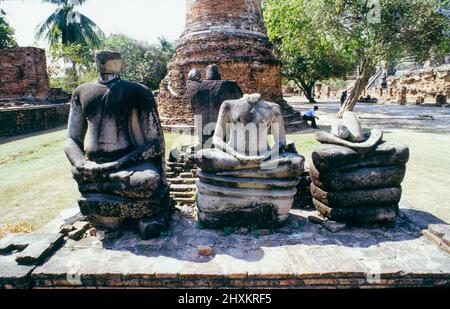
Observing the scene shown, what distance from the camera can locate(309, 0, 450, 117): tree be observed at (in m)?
10.0

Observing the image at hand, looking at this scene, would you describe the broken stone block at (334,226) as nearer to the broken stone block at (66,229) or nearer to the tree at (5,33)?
the broken stone block at (66,229)

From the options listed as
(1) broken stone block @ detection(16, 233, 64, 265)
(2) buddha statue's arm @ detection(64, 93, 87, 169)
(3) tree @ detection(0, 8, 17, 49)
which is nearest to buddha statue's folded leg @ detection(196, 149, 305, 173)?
(2) buddha statue's arm @ detection(64, 93, 87, 169)

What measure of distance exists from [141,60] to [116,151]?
28.6m

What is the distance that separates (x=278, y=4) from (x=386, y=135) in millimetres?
7158

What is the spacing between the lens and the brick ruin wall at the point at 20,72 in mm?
14430

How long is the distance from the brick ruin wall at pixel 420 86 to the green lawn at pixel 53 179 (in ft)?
50.0

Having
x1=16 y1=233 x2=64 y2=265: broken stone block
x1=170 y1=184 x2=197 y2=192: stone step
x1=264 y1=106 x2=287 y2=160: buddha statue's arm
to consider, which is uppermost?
x1=264 y1=106 x2=287 y2=160: buddha statue's arm

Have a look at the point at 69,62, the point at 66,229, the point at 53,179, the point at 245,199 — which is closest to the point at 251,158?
the point at 245,199

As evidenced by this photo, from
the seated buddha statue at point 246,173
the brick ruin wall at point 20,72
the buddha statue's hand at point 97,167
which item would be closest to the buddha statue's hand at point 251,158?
the seated buddha statue at point 246,173

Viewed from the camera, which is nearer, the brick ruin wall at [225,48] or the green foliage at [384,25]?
the brick ruin wall at [225,48]

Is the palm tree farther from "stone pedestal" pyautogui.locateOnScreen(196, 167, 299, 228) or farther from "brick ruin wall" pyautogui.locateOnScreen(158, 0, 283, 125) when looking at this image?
"stone pedestal" pyautogui.locateOnScreen(196, 167, 299, 228)

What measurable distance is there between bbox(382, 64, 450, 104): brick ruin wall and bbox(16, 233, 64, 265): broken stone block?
2322cm

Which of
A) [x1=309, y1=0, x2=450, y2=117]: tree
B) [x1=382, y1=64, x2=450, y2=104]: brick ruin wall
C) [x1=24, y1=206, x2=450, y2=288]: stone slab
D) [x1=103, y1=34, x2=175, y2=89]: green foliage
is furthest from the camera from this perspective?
[x1=103, y1=34, x2=175, y2=89]: green foliage
